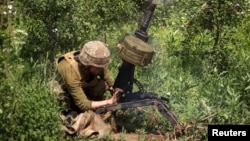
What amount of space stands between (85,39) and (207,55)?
5.55 feet

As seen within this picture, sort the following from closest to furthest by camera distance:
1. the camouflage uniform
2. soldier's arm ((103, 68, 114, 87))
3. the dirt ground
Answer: the dirt ground → the camouflage uniform → soldier's arm ((103, 68, 114, 87))

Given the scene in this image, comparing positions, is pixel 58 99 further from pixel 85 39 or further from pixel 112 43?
pixel 112 43

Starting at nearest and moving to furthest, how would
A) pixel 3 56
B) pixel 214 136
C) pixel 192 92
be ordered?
1. pixel 3 56
2. pixel 214 136
3. pixel 192 92

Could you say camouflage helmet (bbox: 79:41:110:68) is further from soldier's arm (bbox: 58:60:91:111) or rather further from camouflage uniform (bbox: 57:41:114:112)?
soldier's arm (bbox: 58:60:91:111)

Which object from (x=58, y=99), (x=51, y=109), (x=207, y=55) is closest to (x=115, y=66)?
(x=207, y=55)

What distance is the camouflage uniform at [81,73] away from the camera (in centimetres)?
689

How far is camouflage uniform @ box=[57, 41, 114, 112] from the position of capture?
6891 millimetres

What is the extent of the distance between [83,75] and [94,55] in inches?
12.4

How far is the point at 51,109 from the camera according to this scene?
6.35 meters

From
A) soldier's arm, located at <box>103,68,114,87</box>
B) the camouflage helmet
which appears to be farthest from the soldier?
soldier's arm, located at <box>103,68,114,87</box>

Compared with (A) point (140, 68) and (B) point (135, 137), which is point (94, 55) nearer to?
(B) point (135, 137)

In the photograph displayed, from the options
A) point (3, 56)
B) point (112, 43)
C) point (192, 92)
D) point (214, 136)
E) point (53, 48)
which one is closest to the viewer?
point (3, 56)

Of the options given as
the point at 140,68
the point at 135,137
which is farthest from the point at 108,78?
the point at 140,68

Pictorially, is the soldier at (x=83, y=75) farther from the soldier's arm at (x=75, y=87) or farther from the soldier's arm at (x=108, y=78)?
the soldier's arm at (x=108, y=78)
